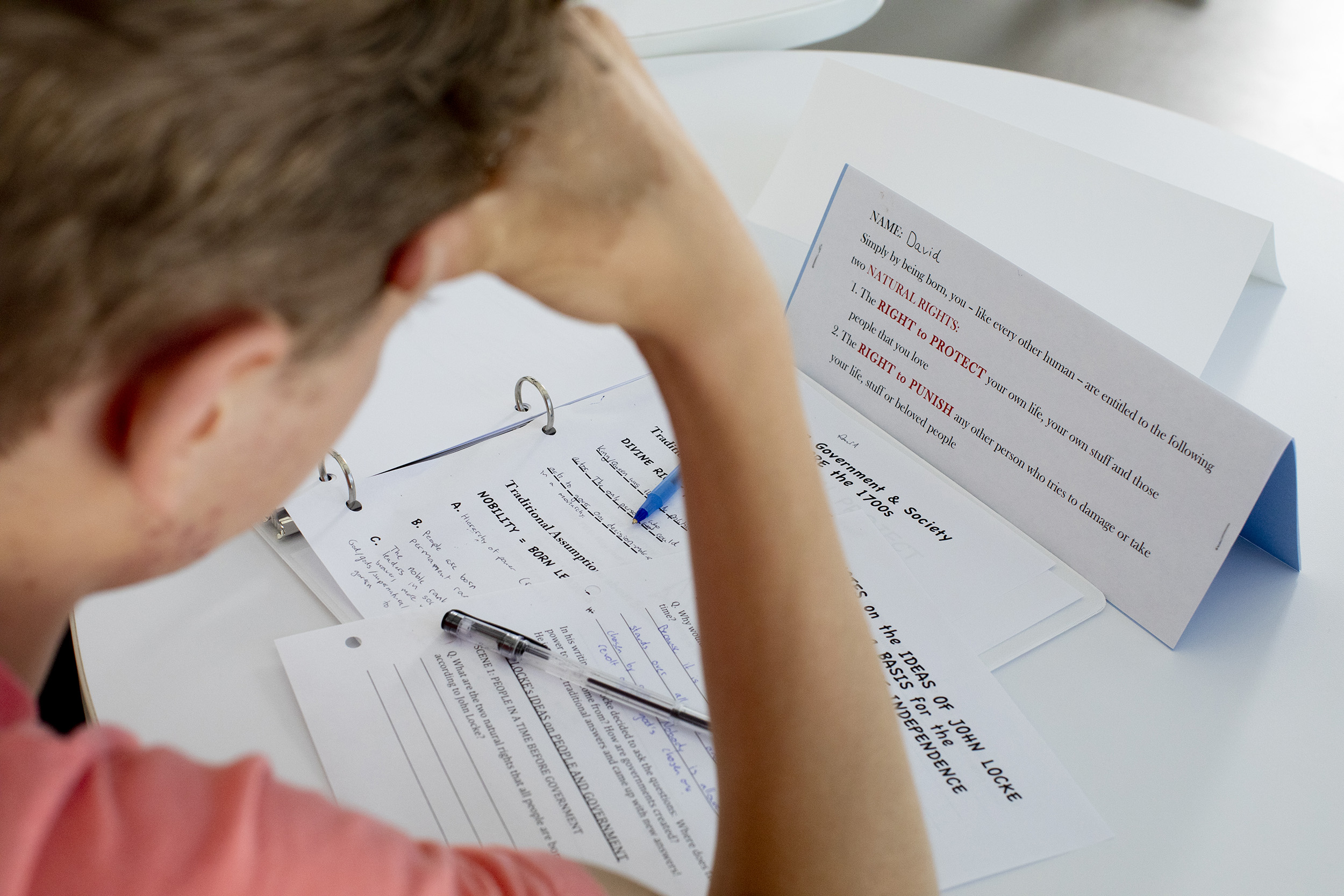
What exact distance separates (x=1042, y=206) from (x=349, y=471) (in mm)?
647

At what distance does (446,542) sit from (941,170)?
23.3 inches

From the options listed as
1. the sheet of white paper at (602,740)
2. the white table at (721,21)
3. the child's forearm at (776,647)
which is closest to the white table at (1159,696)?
the sheet of white paper at (602,740)

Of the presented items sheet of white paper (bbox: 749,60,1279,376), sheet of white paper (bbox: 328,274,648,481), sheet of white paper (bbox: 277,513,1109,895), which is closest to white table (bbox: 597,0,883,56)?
sheet of white paper (bbox: 749,60,1279,376)

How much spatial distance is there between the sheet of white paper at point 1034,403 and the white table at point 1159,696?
0.06 m

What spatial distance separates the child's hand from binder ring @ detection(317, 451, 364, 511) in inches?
12.9

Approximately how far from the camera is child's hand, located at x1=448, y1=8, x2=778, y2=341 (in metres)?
0.41

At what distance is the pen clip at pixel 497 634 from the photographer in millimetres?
668

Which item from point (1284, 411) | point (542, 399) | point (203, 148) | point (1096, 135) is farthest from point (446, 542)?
point (1096, 135)

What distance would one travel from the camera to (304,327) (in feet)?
1.16

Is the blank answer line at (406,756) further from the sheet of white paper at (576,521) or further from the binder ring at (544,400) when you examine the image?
the binder ring at (544,400)

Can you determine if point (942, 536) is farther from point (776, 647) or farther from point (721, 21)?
point (721, 21)

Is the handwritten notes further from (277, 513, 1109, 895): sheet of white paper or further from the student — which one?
the student

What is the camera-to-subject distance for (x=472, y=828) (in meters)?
0.59

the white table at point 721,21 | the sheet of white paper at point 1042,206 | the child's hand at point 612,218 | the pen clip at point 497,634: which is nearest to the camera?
the child's hand at point 612,218
